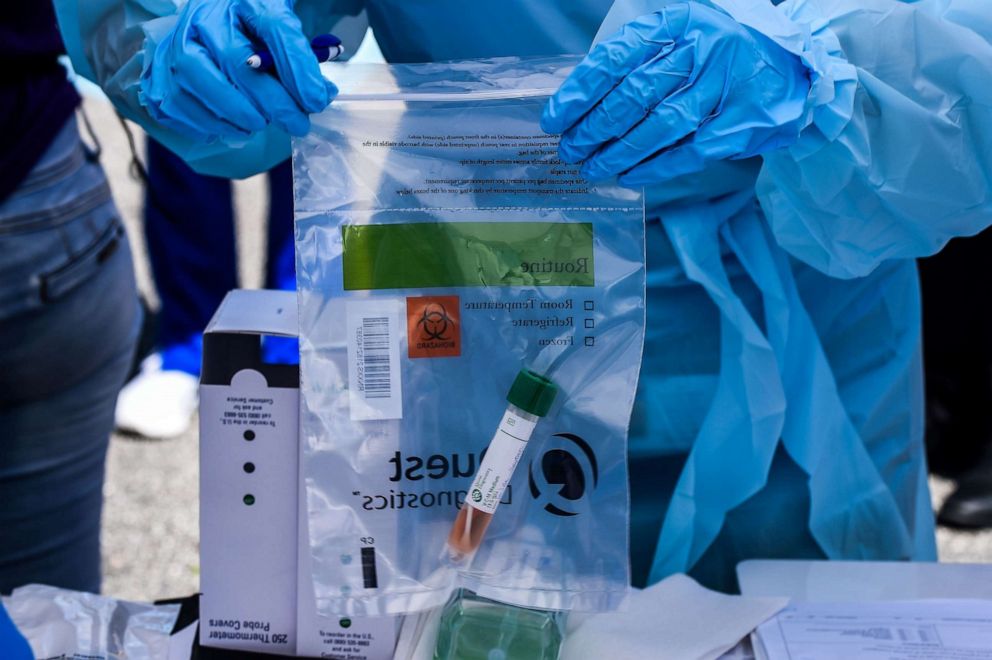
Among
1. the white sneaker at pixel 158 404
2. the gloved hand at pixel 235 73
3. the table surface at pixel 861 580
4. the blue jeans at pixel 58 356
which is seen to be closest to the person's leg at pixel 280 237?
the white sneaker at pixel 158 404

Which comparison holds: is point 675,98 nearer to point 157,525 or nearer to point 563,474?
point 563,474

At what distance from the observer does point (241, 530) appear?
764 millimetres

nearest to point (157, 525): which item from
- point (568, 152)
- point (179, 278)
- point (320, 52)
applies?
point (179, 278)

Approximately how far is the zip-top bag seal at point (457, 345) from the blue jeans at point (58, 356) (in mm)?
520

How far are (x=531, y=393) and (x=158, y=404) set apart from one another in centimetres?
193

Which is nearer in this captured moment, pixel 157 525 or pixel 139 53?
pixel 139 53

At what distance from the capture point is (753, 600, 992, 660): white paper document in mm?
780

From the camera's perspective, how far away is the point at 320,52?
2.57 feet

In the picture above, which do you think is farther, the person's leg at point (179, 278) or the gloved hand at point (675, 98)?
the person's leg at point (179, 278)

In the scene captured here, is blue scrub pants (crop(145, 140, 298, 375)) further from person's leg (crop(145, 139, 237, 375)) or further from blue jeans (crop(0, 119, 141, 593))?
blue jeans (crop(0, 119, 141, 593))

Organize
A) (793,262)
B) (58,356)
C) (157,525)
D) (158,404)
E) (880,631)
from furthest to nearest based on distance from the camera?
(158,404), (157,525), (58,356), (793,262), (880,631)

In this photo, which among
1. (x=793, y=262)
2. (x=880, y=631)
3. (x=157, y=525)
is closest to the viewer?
(x=880, y=631)

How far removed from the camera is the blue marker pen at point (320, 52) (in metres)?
0.74

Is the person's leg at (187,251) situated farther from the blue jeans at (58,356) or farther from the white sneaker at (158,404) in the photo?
the blue jeans at (58,356)
